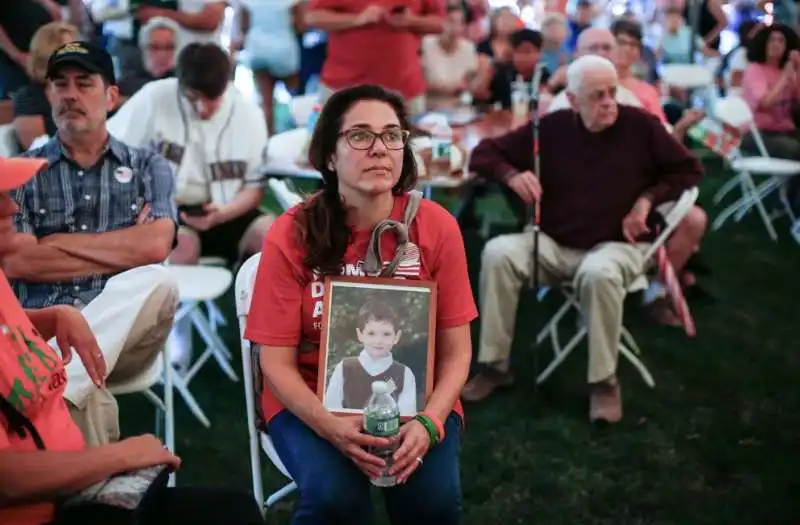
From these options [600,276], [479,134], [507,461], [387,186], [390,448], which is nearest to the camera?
[390,448]

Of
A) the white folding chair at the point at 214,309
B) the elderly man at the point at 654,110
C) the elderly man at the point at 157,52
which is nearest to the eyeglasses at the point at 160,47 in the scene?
the elderly man at the point at 157,52

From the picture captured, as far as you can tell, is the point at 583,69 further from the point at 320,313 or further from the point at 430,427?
the point at 430,427

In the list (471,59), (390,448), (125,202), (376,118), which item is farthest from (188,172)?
(471,59)

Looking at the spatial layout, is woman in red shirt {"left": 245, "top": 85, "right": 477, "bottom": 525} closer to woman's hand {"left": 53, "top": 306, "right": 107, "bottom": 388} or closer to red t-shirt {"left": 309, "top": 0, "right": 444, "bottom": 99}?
woman's hand {"left": 53, "top": 306, "right": 107, "bottom": 388}

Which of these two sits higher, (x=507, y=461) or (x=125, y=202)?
(x=125, y=202)

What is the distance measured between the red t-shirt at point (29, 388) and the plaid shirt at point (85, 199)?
92cm

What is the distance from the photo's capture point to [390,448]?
203 cm

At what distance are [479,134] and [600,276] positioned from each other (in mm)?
1546

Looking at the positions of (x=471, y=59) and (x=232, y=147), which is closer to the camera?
(x=232, y=147)

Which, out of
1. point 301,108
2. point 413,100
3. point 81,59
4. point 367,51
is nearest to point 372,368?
point 81,59

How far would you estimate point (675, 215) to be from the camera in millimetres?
3684

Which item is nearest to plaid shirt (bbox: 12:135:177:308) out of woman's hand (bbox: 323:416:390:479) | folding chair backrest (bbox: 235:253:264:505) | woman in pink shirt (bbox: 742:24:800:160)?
folding chair backrest (bbox: 235:253:264:505)

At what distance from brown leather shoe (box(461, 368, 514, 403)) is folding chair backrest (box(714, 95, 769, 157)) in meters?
3.30

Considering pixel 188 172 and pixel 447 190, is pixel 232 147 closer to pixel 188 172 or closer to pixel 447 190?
pixel 188 172
